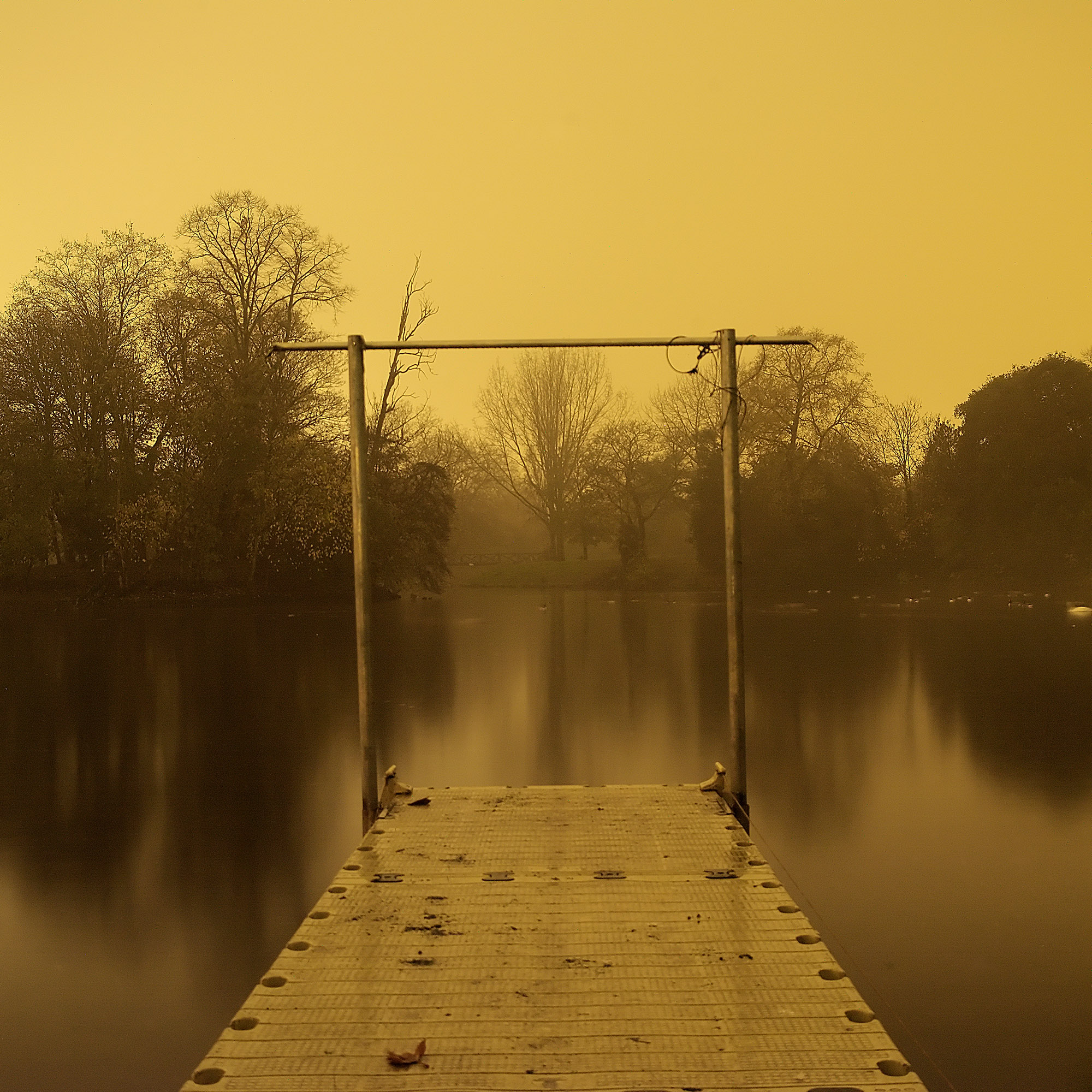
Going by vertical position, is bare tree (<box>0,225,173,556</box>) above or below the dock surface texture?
above

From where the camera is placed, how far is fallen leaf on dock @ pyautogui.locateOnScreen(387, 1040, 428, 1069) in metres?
2.85

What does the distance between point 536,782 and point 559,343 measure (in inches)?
164

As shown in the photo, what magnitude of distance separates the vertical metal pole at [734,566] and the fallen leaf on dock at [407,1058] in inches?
131

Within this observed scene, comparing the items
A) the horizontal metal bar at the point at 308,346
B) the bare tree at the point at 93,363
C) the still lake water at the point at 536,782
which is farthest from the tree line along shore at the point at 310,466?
the horizontal metal bar at the point at 308,346

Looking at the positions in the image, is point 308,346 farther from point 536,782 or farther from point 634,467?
point 634,467

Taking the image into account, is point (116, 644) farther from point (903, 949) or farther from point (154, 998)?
point (903, 949)

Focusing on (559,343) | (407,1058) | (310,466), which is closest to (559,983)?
(407,1058)

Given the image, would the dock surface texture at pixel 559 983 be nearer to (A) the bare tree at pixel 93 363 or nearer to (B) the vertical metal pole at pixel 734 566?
(B) the vertical metal pole at pixel 734 566

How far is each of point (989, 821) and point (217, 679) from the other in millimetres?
11030

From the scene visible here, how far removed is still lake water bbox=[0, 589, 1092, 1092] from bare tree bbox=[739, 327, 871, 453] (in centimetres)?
2096

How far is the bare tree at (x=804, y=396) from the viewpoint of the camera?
3956 centimetres

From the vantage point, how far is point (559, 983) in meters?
3.41

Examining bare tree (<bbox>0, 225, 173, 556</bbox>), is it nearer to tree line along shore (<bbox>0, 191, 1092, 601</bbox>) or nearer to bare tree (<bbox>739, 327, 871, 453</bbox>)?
tree line along shore (<bbox>0, 191, 1092, 601</bbox>)

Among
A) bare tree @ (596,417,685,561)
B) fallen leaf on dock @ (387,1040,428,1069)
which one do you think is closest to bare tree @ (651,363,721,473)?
bare tree @ (596,417,685,561)
